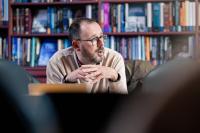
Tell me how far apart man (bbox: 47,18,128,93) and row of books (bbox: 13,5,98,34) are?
4.09 feet

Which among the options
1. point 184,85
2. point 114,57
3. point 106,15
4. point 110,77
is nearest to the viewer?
point 184,85

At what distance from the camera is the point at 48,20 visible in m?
3.22

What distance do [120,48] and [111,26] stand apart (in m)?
0.20

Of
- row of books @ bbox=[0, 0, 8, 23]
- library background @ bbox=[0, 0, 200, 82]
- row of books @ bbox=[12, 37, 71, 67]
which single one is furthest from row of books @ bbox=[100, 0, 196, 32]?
row of books @ bbox=[0, 0, 8, 23]

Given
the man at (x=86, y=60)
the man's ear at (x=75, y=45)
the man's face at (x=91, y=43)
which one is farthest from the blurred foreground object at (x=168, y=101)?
the man's ear at (x=75, y=45)

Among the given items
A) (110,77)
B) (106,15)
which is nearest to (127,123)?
(110,77)

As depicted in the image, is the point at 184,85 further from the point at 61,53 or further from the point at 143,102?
the point at 61,53

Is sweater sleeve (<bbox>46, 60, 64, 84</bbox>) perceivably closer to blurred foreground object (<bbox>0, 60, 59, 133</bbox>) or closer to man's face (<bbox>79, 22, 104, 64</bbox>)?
man's face (<bbox>79, 22, 104, 64</bbox>)

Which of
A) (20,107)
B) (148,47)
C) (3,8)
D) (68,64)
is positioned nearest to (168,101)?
(20,107)

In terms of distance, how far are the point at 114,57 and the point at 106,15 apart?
4.36ft

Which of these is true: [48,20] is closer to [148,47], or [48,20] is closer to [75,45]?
[148,47]

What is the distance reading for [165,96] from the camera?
15.4 inches

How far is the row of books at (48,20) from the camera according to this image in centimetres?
320

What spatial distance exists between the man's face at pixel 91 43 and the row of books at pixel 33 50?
4.40 feet
